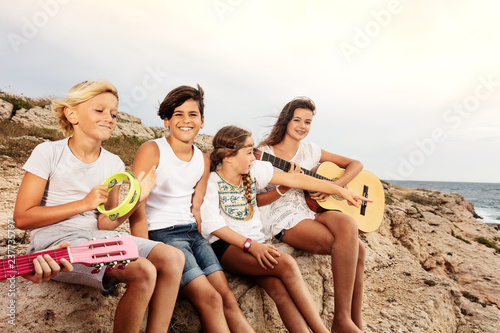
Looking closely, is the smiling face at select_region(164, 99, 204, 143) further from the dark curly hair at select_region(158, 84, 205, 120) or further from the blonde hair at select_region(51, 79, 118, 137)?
the blonde hair at select_region(51, 79, 118, 137)

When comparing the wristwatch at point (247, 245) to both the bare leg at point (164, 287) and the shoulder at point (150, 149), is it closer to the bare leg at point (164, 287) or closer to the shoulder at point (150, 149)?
the bare leg at point (164, 287)

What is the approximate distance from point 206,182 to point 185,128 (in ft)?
1.73

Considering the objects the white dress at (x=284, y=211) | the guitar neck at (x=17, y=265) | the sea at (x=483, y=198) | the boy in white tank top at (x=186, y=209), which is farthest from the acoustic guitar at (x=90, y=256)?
the sea at (x=483, y=198)

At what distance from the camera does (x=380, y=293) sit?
4.32 meters

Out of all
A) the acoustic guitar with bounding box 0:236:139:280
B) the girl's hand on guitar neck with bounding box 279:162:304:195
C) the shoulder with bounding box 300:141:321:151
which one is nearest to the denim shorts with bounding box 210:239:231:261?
the girl's hand on guitar neck with bounding box 279:162:304:195

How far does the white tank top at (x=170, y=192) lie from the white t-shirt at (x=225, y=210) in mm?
145

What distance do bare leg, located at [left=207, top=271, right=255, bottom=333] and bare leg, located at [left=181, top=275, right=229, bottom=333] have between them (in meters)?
0.10

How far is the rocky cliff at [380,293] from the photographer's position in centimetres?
243

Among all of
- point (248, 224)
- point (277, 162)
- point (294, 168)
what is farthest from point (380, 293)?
point (248, 224)

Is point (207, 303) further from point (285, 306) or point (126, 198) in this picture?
point (126, 198)

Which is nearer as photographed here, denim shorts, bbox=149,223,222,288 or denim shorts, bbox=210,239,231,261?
denim shorts, bbox=149,223,222,288

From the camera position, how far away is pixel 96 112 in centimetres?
250

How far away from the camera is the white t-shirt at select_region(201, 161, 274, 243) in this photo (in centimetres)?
294

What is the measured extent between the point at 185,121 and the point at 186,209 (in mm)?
769
